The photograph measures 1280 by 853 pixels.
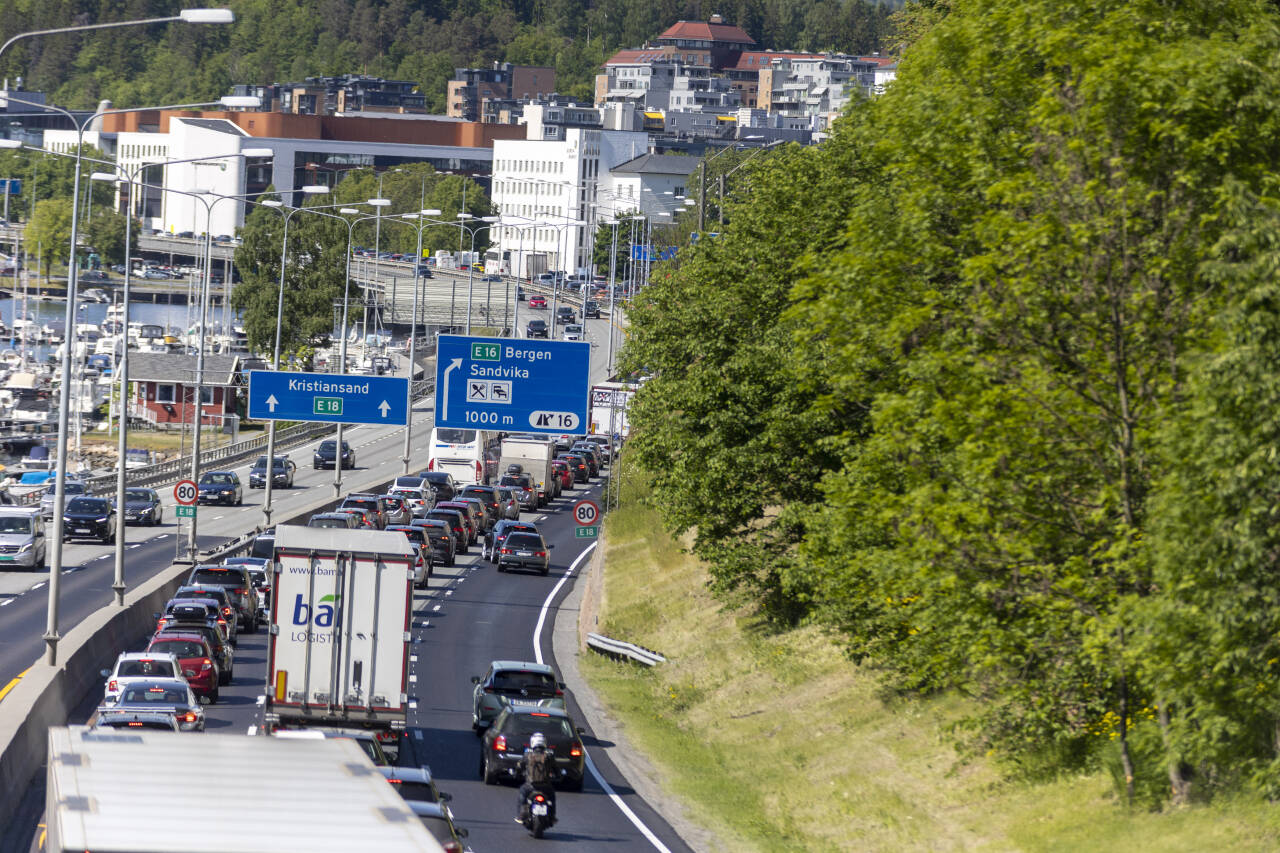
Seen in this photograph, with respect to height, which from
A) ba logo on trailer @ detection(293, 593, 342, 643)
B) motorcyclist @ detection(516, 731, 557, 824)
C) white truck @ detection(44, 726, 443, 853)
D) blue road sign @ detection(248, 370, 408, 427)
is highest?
white truck @ detection(44, 726, 443, 853)

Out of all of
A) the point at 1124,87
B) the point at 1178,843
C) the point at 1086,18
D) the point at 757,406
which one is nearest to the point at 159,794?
the point at 1178,843

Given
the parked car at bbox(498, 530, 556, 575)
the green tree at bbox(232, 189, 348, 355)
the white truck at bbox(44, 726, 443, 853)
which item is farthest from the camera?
the green tree at bbox(232, 189, 348, 355)

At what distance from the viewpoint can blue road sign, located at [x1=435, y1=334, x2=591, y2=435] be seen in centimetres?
4281

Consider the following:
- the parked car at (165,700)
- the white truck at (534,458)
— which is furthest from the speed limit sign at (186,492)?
the white truck at (534,458)

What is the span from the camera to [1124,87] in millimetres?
21031

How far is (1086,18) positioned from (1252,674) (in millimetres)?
8946

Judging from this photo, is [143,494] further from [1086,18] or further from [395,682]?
[1086,18]

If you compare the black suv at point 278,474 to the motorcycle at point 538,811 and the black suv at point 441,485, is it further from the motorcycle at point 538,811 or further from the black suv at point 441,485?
the motorcycle at point 538,811

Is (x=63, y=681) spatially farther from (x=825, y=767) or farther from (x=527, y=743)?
(x=825, y=767)

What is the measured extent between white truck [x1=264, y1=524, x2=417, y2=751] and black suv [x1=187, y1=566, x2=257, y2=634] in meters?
17.2

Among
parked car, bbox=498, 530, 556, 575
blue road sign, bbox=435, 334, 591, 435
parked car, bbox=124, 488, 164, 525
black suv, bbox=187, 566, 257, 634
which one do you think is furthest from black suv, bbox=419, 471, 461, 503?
blue road sign, bbox=435, 334, 591, 435

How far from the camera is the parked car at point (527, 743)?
28734mm

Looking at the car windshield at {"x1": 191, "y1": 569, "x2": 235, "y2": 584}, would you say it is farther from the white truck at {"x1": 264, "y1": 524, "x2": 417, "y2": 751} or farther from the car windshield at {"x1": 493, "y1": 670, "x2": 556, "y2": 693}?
the white truck at {"x1": 264, "y1": 524, "x2": 417, "y2": 751}

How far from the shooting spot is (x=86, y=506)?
63.0m
